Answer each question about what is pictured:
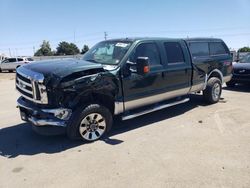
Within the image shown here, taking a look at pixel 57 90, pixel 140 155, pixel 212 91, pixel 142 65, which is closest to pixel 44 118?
pixel 57 90

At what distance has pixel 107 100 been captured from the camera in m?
5.16

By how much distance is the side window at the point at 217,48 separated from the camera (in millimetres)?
7928

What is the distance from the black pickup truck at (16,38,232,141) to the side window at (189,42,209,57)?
0.12ft

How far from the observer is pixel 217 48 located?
8148 mm

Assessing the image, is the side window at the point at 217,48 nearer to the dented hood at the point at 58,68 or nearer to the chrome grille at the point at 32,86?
the dented hood at the point at 58,68

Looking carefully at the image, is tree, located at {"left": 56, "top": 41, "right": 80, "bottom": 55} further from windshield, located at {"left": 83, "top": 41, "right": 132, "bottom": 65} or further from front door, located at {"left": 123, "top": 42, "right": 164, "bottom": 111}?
front door, located at {"left": 123, "top": 42, "right": 164, "bottom": 111}

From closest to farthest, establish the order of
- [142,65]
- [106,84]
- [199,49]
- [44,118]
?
[44,118] → [106,84] → [142,65] → [199,49]

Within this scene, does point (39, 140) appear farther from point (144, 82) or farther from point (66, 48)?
point (66, 48)

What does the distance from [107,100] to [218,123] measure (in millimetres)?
2704

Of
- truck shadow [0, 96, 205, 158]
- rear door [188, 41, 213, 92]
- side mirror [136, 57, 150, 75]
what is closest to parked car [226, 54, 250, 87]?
rear door [188, 41, 213, 92]

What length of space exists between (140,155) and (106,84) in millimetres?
1462

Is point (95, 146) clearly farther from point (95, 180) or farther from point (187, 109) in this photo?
point (187, 109)

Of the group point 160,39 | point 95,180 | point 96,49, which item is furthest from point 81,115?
point 160,39

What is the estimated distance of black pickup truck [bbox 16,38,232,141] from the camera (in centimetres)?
450
